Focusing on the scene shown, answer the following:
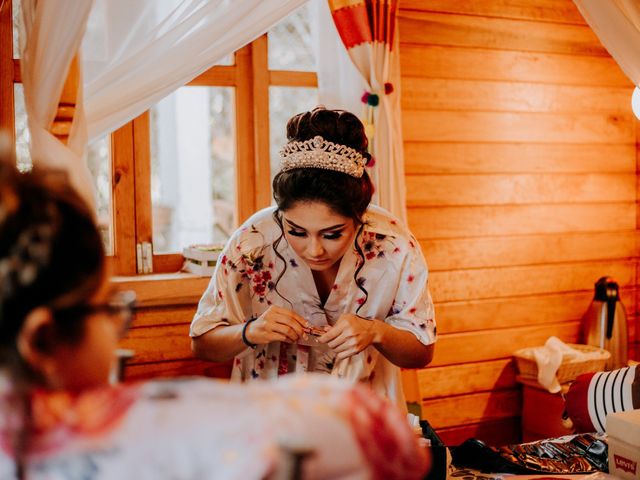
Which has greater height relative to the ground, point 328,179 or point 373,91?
point 373,91

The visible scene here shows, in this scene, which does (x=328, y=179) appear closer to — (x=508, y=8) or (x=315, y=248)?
(x=315, y=248)

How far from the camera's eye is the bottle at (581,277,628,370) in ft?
11.1

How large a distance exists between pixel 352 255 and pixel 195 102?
2052 millimetres

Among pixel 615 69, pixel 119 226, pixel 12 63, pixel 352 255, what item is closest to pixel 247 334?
pixel 352 255

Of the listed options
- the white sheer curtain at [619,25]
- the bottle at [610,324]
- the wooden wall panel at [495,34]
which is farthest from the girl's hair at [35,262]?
the bottle at [610,324]

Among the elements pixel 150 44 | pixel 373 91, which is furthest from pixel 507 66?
pixel 150 44

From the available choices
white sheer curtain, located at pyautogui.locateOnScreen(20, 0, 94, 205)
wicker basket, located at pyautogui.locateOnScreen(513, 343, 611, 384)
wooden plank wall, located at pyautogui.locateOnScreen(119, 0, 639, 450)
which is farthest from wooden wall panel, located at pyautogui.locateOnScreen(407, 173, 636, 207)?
white sheer curtain, located at pyautogui.locateOnScreen(20, 0, 94, 205)

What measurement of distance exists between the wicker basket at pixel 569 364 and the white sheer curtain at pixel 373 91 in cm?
105

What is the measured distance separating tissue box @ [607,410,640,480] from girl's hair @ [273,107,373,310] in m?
0.81

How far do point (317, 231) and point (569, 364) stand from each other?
1.82 m

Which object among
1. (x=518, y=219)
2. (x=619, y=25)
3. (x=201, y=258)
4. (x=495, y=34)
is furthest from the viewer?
(x=518, y=219)

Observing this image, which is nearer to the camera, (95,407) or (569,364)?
(95,407)

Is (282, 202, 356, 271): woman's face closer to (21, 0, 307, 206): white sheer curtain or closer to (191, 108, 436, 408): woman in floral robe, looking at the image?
(191, 108, 436, 408): woman in floral robe

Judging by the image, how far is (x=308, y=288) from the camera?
209 centimetres
